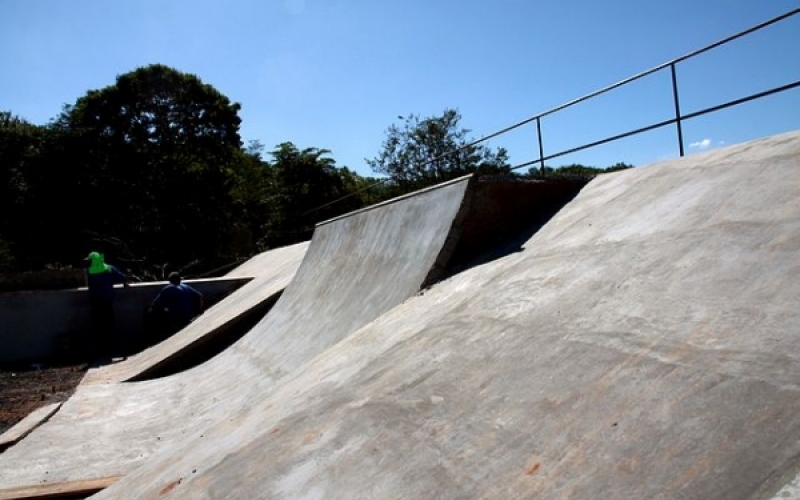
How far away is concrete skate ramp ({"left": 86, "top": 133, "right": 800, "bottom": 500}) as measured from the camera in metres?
1.74

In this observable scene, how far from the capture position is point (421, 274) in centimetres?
502

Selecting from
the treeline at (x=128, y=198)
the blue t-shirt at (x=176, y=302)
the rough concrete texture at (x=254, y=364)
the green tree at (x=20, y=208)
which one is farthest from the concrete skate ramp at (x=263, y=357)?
the green tree at (x=20, y=208)

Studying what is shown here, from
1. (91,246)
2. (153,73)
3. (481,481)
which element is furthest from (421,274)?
(153,73)

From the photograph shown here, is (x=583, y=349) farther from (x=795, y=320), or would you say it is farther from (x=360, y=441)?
(x=360, y=441)

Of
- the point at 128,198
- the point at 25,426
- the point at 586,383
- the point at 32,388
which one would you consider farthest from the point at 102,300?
the point at 128,198

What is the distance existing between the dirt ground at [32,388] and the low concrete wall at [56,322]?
1017 millimetres

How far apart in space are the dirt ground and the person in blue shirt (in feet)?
4.95

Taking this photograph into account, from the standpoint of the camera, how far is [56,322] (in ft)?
40.6

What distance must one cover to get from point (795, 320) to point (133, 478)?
11.5ft

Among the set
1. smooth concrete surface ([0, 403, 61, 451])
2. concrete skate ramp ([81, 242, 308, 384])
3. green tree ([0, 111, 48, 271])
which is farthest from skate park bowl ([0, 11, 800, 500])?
green tree ([0, 111, 48, 271])

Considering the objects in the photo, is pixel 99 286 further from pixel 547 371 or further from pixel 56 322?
pixel 547 371

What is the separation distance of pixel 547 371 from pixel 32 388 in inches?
351

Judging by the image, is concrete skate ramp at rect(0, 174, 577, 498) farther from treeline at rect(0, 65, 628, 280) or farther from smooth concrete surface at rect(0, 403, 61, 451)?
treeline at rect(0, 65, 628, 280)

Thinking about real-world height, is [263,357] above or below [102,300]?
below
